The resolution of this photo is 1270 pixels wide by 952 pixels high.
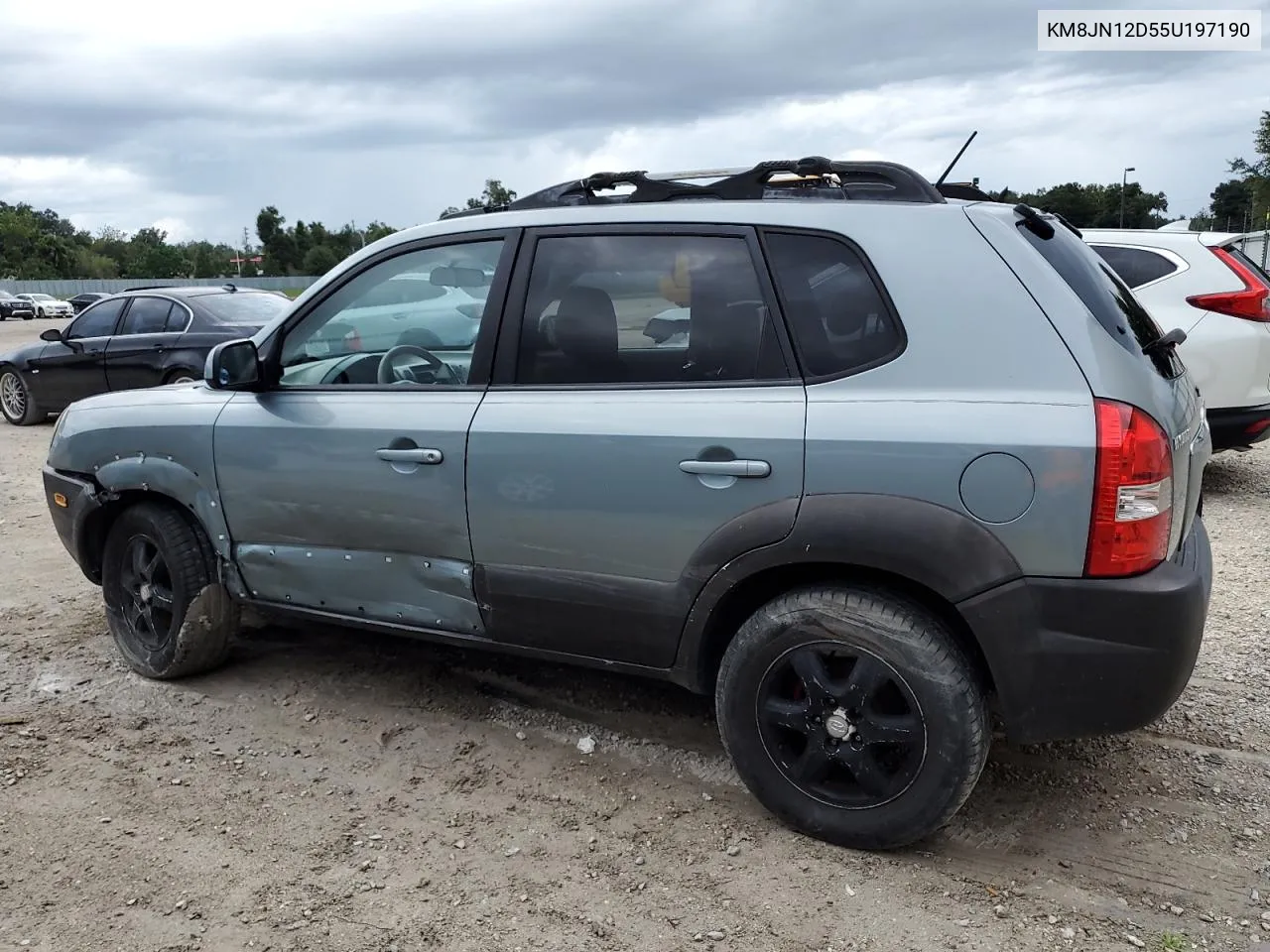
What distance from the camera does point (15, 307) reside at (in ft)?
150

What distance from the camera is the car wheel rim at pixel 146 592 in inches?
162

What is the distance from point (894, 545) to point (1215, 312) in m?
5.01

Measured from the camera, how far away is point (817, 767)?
2900 mm

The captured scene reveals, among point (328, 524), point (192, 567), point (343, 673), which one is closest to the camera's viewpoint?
point (328, 524)

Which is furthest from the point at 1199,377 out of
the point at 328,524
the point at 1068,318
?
the point at 328,524

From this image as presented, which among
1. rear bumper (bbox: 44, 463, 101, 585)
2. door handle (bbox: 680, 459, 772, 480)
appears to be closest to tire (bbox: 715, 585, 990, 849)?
door handle (bbox: 680, 459, 772, 480)

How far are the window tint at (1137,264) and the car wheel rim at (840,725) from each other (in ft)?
16.3

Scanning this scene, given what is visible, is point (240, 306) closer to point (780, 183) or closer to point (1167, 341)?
point (780, 183)

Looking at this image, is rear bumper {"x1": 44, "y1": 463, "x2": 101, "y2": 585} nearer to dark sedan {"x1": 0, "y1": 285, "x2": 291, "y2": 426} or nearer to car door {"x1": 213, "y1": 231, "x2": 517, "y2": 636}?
car door {"x1": 213, "y1": 231, "x2": 517, "y2": 636}

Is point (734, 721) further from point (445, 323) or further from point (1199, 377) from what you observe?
point (1199, 377)

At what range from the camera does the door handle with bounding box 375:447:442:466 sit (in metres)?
3.30

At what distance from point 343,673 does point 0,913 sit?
65.3 inches

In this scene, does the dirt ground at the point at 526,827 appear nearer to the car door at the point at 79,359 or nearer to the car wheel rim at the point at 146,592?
the car wheel rim at the point at 146,592

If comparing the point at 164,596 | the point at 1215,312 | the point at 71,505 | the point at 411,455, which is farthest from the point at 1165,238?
the point at 71,505
